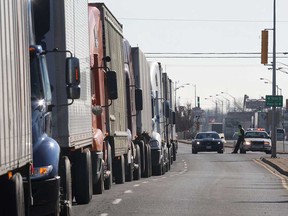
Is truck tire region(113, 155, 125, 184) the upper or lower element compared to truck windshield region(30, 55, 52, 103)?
lower

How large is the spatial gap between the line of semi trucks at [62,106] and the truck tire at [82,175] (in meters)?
0.02

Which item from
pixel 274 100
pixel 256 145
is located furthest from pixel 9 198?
pixel 256 145

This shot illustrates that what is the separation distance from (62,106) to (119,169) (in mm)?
9516

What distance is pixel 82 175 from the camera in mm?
17953

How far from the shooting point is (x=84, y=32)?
60.0 ft

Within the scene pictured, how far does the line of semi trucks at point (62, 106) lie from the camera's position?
10.9 metres

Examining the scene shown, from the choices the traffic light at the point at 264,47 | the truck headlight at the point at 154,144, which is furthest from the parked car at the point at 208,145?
the truck headlight at the point at 154,144

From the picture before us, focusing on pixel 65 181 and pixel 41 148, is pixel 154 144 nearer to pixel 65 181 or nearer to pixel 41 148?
pixel 65 181

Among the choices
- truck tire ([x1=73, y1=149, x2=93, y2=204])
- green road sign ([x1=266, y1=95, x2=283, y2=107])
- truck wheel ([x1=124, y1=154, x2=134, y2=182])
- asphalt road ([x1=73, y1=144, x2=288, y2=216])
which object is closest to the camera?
asphalt road ([x1=73, y1=144, x2=288, y2=216])

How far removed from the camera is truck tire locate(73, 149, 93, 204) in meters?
17.9

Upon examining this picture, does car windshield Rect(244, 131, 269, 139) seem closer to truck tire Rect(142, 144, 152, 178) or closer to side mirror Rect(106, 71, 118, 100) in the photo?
truck tire Rect(142, 144, 152, 178)

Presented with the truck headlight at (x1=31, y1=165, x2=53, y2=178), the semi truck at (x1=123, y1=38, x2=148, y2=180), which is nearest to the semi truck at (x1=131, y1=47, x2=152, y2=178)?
the semi truck at (x1=123, y1=38, x2=148, y2=180)

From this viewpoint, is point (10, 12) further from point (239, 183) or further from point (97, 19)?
point (239, 183)

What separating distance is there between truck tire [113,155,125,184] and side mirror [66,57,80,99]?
9781 mm
